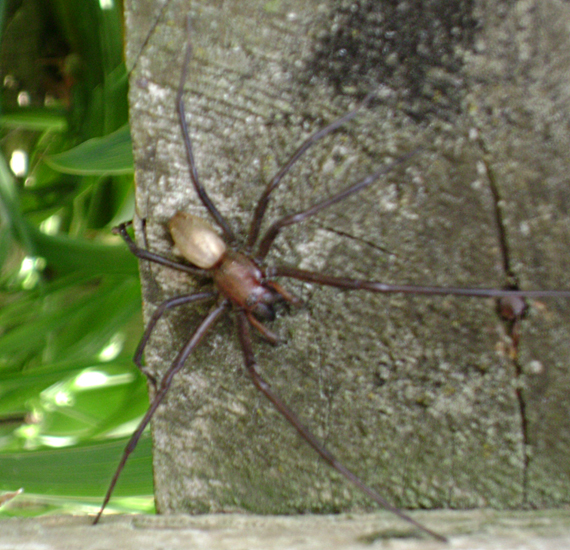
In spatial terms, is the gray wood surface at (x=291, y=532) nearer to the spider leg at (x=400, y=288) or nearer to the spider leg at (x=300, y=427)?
Answer: the spider leg at (x=300, y=427)

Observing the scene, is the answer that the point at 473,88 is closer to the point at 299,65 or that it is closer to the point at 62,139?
the point at 299,65

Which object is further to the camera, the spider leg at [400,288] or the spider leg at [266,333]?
the spider leg at [266,333]

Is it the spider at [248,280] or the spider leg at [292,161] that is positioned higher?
the spider leg at [292,161]

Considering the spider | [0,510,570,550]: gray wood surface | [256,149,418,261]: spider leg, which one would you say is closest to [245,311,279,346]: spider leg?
the spider

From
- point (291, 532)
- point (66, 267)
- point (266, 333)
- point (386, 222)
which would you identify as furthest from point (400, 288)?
point (66, 267)

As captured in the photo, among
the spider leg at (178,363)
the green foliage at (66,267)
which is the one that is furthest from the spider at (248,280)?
the green foliage at (66,267)

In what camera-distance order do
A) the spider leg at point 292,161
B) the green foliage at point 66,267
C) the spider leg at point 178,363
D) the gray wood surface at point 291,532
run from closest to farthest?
the gray wood surface at point 291,532 → the spider leg at point 292,161 → the spider leg at point 178,363 → the green foliage at point 66,267

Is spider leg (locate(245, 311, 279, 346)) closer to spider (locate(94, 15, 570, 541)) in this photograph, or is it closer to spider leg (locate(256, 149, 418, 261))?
spider (locate(94, 15, 570, 541))
